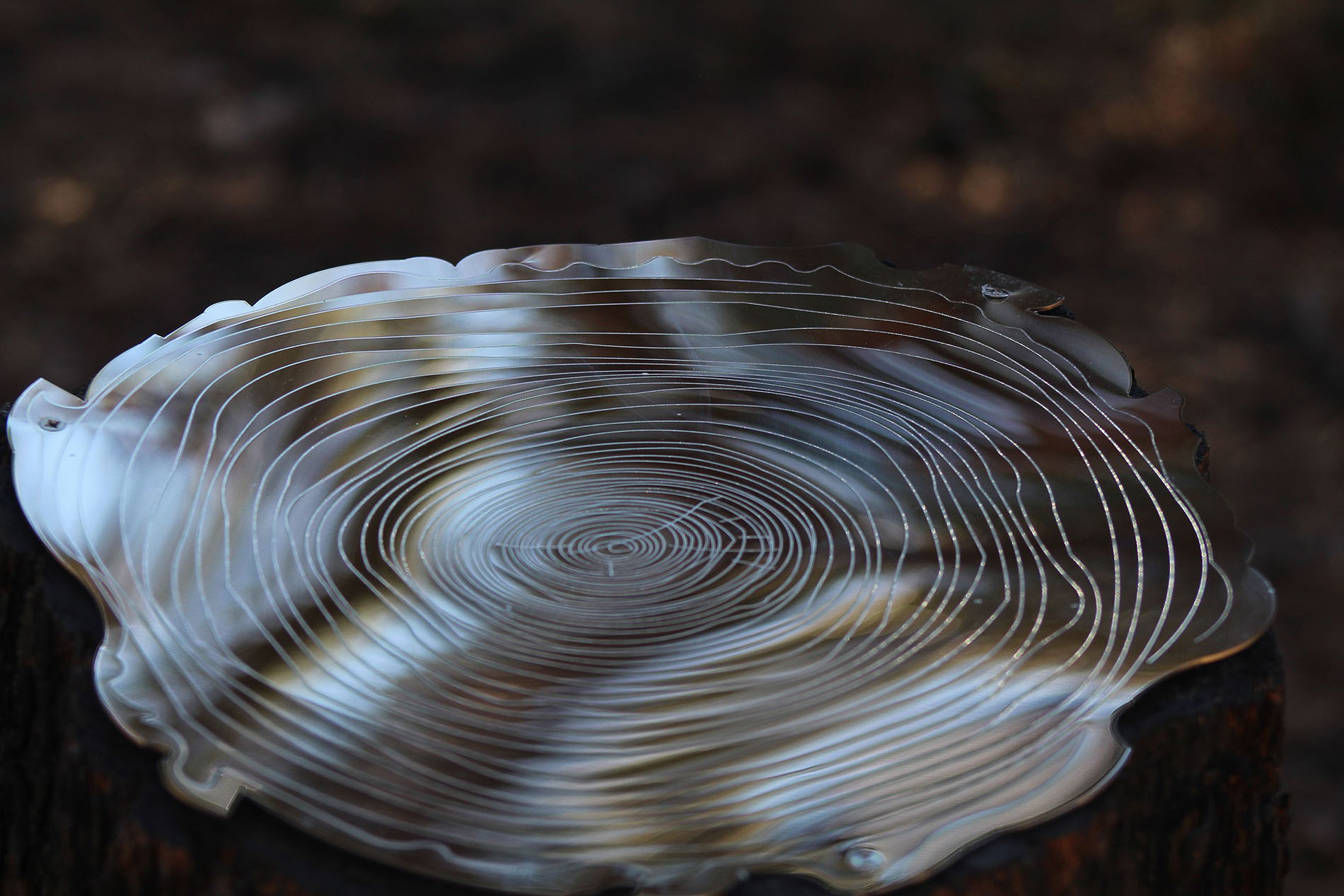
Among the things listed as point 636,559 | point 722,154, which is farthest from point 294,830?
point 722,154

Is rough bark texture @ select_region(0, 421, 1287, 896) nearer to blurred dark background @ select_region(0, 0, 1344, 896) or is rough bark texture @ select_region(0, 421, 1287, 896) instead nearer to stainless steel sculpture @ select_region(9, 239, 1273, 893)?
stainless steel sculpture @ select_region(9, 239, 1273, 893)

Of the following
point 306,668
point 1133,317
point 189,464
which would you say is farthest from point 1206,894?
point 1133,317

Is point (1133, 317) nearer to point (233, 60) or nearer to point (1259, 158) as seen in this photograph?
point (1259, 158)

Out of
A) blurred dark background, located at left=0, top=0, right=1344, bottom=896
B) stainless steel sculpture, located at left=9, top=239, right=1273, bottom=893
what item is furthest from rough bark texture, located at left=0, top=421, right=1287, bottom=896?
blurred dark background, located at left=0, top=0, right=1344, bottom=896

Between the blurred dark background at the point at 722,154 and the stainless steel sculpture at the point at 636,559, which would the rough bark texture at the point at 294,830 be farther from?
the blurred dark background at the point at 722,154

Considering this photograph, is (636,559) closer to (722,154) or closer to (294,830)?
(294,830)

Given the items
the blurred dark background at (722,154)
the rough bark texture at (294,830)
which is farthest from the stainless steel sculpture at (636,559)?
the blurred dark background at (722,154)
